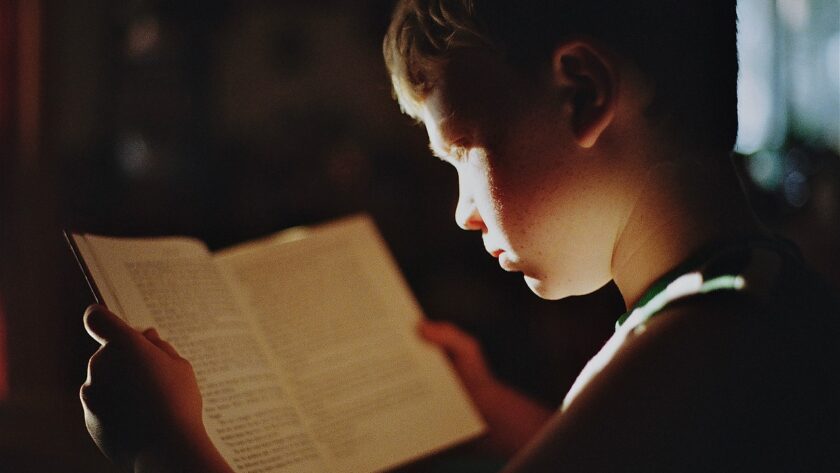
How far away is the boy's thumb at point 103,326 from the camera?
1.87ft

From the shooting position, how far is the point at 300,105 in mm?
3543

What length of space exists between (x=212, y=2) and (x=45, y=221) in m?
1.64

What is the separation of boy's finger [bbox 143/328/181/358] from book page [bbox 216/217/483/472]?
144 mm

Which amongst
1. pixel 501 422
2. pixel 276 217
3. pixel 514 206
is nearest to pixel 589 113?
pixel 514 206

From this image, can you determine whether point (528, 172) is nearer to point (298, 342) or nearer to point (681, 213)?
point (681, 213)

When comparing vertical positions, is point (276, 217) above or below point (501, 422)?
below

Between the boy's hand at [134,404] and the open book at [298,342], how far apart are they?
1.4 inches

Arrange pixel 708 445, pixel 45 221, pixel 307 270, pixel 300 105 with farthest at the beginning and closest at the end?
pixel 300 105 < pixel 45 221 < pixel 307 270 < pixel 708 445

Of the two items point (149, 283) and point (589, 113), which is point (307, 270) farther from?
point (589, 113)

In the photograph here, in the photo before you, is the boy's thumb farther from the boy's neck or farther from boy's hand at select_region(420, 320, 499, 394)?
boy's hand at select_region(420, 320, 499, 394)

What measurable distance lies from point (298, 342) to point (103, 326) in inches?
10.0

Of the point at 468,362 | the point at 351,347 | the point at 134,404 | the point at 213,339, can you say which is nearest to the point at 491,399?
the point at 468,362

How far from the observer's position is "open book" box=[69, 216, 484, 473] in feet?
2.10

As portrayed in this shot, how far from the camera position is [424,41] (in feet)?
1.94
